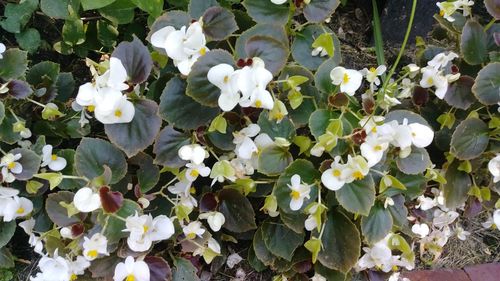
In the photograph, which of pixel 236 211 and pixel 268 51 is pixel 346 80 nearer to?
pixel 268 51

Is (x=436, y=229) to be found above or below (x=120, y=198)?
below

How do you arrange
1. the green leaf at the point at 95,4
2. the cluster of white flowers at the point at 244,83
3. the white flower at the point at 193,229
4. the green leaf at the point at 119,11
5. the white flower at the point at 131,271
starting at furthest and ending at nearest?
1. the green leaf at the point at 119,11
2. the green leaf at the point at 95,4
3. the white flower at the point at 193,229
4. the white flower at the point at 131,271
5. the cluster of white flowers at the point at 244,83

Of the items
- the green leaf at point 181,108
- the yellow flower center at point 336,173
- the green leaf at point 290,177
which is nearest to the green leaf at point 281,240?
the green leaf at point 290,177

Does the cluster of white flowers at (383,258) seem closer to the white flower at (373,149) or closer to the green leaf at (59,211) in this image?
the white flower at (373,149)

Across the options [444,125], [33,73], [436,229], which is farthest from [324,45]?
[33,73]

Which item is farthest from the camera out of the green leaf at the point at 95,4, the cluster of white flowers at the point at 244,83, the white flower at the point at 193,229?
the green leaf at the point at 95,4

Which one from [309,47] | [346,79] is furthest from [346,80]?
[309,47]

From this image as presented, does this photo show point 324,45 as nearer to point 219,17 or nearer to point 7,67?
point 219,17
